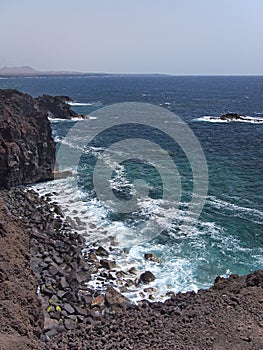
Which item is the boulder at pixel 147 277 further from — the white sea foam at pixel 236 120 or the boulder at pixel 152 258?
the white sea foam at pixel 236 120

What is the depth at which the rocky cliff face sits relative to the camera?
110ft

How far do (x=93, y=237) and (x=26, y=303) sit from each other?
10588 millimetres

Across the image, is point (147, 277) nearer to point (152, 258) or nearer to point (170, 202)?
point (152, 258)

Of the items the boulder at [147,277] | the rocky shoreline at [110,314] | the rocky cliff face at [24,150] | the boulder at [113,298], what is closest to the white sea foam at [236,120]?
the rocky cliff face at [24,150]

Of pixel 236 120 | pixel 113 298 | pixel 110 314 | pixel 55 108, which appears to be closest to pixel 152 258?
pixel 113 298

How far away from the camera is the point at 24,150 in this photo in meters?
35.8

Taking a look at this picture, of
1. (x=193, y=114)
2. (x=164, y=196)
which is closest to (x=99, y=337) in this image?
(x=164, y=196)

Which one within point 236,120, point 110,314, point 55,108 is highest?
point 55,108

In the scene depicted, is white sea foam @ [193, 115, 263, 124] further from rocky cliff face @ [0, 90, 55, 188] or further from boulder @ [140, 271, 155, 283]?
boulder @ [140, 271, 155, 283]

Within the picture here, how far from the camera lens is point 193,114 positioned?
85625 mm

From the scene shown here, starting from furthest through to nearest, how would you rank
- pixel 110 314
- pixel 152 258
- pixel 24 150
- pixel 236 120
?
pixel 236 120 < pixel 24 150 < pixel 152 258 < pixel 110 314

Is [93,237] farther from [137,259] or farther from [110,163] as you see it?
[110,163]

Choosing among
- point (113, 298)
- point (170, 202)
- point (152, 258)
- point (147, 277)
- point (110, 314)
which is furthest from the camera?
point (170, 202)

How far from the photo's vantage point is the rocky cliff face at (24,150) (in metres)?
33.5
